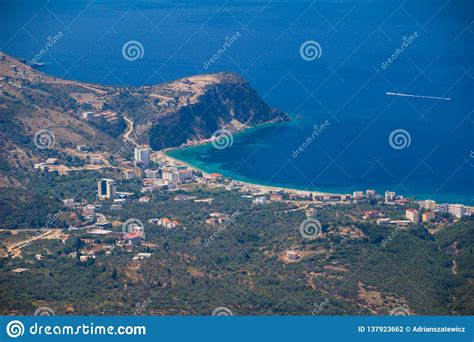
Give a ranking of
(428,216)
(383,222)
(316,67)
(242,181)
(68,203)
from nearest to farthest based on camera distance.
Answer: (383,222), (428,216), (68,203), (242,181), (316,67)

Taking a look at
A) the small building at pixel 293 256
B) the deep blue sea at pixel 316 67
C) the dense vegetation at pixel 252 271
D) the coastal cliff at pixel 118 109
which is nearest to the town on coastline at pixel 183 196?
the dense vegetation at pixel 252 271

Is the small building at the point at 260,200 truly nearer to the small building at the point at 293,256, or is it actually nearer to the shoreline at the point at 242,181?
the shoreline at the point at 242,181

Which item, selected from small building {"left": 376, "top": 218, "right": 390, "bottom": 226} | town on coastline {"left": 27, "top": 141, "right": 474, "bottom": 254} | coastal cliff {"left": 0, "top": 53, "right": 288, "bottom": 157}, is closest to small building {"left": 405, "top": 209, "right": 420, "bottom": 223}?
town on coastline {"left": 27, "top": 141, "right": 474, "bottom": 254}

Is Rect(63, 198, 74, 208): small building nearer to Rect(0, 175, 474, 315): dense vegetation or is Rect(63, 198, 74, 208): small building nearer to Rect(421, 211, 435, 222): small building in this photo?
Rect(0, 175, 474, 315): dense vegetation

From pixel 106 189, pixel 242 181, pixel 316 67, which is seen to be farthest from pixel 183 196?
pixel 316 67

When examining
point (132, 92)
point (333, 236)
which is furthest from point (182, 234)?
point (132, 92)

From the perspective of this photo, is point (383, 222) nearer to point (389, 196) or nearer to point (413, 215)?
point (413, 215)

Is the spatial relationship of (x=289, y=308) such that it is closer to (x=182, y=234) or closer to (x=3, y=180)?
(x=182, y=234)

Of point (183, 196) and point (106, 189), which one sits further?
point (183, 196)

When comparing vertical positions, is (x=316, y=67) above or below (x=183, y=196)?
above
